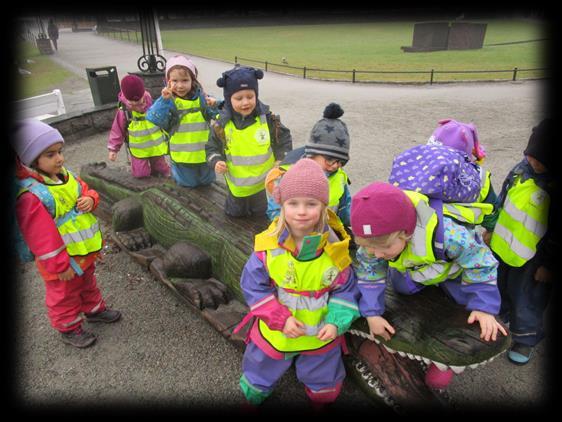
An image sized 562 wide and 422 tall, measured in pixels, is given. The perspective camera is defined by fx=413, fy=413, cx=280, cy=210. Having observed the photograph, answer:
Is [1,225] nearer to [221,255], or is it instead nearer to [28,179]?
[28,179]

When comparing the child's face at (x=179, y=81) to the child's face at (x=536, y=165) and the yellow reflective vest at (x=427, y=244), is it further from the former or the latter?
the child's face at (x=536, y=165)

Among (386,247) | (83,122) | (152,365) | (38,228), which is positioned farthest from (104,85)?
(386,247)

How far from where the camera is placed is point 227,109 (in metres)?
3.20

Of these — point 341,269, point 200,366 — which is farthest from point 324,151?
point 200,366

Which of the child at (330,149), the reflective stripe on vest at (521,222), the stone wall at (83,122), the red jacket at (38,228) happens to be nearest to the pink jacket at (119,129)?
the red jacket at (38,228)

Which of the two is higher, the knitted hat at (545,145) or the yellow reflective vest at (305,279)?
the knitted hat at (545,145)

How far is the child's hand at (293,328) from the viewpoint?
2.14 metres

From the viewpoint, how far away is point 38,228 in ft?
8.67

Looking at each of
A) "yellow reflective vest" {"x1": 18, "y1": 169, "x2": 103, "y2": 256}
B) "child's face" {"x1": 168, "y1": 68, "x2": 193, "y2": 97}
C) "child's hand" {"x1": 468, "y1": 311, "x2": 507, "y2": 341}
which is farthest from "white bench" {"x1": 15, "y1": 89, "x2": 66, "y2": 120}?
"child's hand" {"x1": 468, "y1": 311, "x2": 507, "y2": 341}

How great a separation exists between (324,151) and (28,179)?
6.25ft

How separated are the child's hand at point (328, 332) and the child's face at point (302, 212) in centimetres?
54

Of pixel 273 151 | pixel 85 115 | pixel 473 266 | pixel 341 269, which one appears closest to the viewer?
pixel 473 266

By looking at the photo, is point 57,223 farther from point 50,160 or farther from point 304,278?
point 304,278

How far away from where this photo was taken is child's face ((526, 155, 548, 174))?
2.44m
